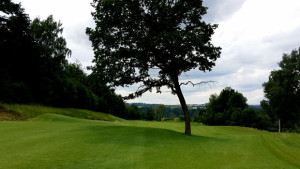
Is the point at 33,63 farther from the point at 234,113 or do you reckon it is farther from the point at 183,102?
the point at 234,113

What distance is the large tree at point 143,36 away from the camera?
18.5m

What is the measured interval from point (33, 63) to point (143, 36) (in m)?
29.6

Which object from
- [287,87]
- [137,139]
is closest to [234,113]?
[287,87]

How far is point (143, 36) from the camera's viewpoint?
1970cm

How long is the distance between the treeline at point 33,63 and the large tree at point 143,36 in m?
2.86

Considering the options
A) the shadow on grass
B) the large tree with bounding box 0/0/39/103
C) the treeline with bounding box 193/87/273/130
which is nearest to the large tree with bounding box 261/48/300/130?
the treeline with bounding box 193/87/273/130

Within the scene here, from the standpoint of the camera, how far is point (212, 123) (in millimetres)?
76875

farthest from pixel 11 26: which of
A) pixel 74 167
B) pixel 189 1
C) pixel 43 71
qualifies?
pixel 74 167

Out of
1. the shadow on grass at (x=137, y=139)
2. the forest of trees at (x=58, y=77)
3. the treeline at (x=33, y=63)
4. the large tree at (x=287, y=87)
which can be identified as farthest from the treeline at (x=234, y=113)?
the shadow on grass at (x=137, y=139)

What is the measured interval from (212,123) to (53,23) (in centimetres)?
6082

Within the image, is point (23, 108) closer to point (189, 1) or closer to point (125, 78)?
point (125, 78)

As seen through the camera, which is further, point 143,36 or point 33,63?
point 33,63

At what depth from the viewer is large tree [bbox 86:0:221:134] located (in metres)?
18.5

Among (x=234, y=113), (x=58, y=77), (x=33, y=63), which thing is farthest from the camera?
A: (x=234, y=113)
